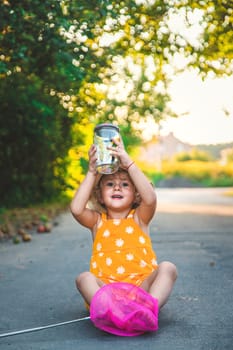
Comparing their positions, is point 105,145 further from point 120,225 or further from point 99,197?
point 120,225

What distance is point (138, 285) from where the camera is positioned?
3715 millimetres

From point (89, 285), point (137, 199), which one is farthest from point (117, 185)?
point (89, 285)

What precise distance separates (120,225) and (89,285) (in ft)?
1.64

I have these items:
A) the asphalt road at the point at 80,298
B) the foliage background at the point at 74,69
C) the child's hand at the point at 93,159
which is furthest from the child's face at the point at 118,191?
the foliage background at the point at 74,69

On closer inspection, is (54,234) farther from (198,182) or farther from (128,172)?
(198,182)

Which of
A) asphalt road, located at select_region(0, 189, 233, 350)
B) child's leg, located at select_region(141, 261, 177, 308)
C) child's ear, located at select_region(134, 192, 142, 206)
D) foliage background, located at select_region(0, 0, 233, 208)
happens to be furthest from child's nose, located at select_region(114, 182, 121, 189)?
foliage background, located at select_region(0, 0, 233, 208)

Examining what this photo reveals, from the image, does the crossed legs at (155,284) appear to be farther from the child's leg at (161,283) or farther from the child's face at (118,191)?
the child's face at (118,191)

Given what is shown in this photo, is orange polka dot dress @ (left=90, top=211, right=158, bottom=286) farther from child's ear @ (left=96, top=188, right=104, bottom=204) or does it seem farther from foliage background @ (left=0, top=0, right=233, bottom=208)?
foliage background @ (left=0, top=0, right=233, bottom=208)

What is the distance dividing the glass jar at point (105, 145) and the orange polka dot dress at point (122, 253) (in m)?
0.37

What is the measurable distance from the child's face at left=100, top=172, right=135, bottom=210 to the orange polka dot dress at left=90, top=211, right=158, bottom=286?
110 millimetres

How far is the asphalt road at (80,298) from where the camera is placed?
10.6 ft

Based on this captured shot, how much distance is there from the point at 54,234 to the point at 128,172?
526cm

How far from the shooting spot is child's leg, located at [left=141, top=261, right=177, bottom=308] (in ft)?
11.7

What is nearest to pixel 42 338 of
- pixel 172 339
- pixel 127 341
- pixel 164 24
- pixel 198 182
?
pixel 127 341
